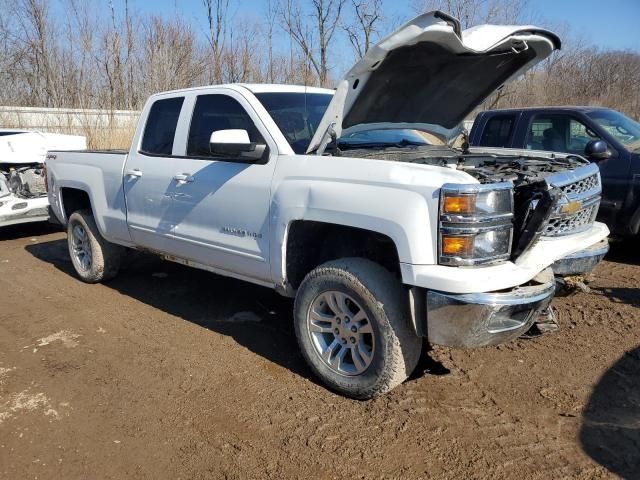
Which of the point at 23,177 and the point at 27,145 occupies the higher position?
the point at 27,145

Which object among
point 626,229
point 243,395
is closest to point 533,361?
point 243,395

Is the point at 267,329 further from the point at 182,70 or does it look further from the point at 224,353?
the point at 182,70

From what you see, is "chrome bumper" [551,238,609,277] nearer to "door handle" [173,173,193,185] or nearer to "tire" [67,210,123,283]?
"door handle" [173,173,193,185]

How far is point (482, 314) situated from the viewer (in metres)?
2.92

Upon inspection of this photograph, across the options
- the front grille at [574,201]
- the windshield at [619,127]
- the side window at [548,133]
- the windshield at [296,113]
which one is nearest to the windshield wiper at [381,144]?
the windshield at [296,113]

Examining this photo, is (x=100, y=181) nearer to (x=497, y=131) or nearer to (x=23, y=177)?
(x=23, y=177)

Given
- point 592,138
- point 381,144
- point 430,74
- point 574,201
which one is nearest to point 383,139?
point 381,144

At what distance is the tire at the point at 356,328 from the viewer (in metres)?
3.24

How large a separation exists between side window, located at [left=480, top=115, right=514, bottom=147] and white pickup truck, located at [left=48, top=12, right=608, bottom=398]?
2303mm

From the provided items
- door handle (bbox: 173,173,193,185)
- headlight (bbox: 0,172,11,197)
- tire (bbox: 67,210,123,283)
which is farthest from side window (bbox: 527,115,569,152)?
headlight (bbox: 0,172,11,197)

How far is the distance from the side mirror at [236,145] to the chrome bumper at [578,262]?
209 cm

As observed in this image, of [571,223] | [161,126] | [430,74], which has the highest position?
[430,74]

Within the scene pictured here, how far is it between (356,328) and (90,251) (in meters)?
3.77

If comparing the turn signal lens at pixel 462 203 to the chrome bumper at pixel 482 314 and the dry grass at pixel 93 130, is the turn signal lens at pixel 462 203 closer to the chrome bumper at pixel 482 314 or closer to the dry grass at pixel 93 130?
the chrome bumper at pixel 482 314
